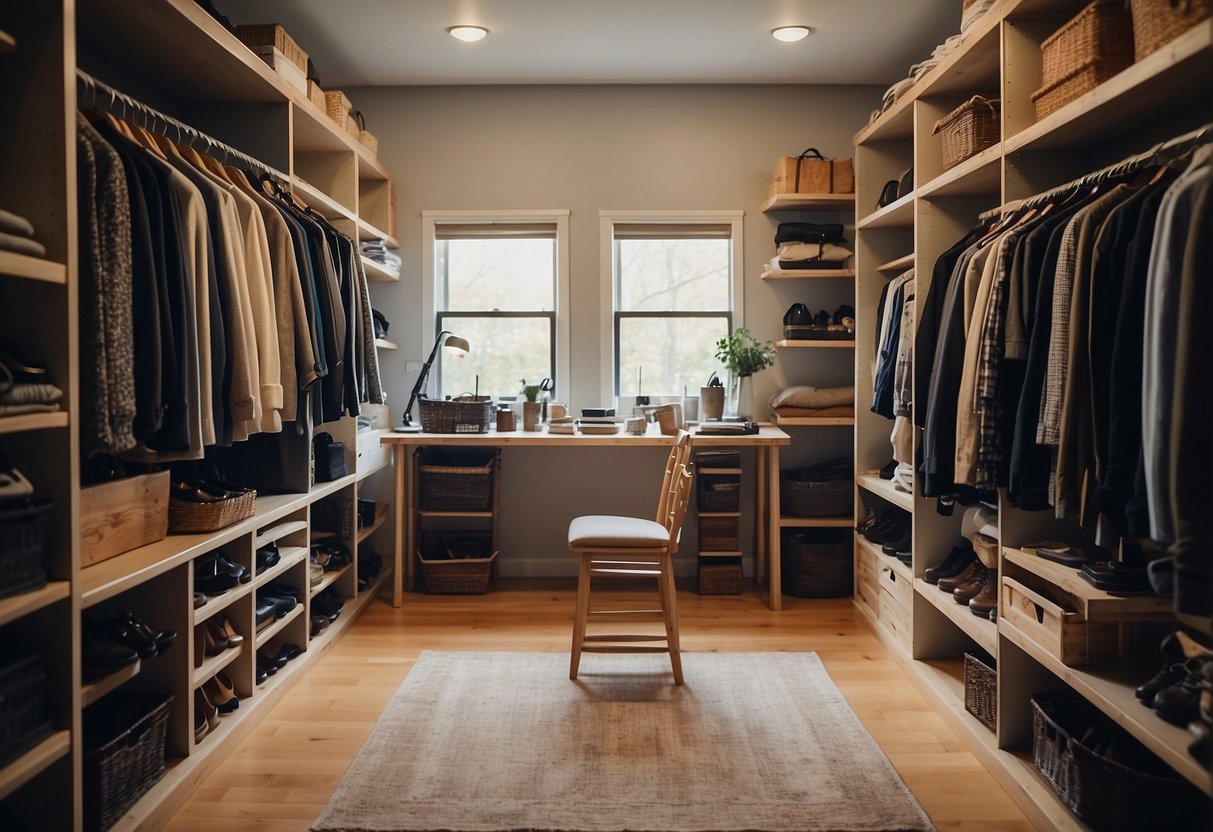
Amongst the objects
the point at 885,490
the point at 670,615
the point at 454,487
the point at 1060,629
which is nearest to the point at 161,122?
the point at 454,487

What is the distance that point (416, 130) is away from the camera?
4.73 meters

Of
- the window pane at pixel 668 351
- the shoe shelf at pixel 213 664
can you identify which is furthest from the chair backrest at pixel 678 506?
the window pane at pixel 668 351

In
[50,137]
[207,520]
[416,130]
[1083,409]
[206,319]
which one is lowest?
[207,520]

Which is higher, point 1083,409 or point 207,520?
point 1083,409

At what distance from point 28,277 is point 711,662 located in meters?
2.68

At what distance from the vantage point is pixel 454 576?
14.5 ft

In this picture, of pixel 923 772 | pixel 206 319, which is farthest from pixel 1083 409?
pixel 206 319

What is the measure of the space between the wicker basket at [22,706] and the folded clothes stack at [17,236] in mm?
829

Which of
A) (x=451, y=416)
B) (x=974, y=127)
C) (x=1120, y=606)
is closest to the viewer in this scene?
(x=1120, y=606)

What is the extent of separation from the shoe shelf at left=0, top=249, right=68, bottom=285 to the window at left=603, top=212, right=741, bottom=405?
3.28 m

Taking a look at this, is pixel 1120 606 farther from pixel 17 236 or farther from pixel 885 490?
pixel 17 236

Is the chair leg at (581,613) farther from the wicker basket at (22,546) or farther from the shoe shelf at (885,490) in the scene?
the wicker basket at (22,546)

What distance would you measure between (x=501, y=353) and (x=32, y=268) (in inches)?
127

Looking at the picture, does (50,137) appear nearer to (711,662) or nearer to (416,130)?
(711,662)
